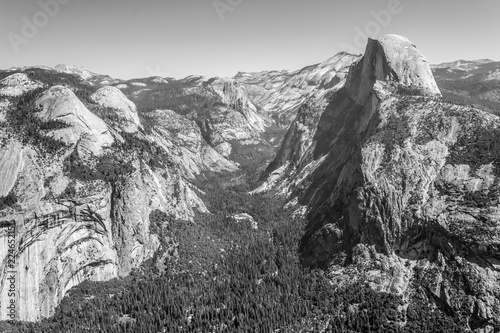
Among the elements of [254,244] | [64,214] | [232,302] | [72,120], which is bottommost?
[232,302]

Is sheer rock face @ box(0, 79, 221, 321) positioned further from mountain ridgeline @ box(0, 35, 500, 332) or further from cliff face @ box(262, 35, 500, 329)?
cliff face @ box(262, 35, 500, 329)

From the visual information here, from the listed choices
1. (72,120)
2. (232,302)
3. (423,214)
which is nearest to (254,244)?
(232,302)

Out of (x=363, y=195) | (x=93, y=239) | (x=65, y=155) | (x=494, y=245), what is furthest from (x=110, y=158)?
(x=494, y=245)

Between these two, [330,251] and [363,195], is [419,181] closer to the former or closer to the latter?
[363,195]

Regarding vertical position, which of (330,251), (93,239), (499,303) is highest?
(93,239)

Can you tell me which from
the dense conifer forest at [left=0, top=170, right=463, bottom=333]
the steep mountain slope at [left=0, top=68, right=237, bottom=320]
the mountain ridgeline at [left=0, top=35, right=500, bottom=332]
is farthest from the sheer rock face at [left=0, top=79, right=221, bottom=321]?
the dense conifer forest at [left=0, top=170, right=463, bottom=333]

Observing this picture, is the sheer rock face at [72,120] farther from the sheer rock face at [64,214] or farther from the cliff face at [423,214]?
the cliff face at [423,214]

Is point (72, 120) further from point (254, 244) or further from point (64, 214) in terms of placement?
point (254, 244)

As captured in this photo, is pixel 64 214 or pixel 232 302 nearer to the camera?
pixel 64 214
